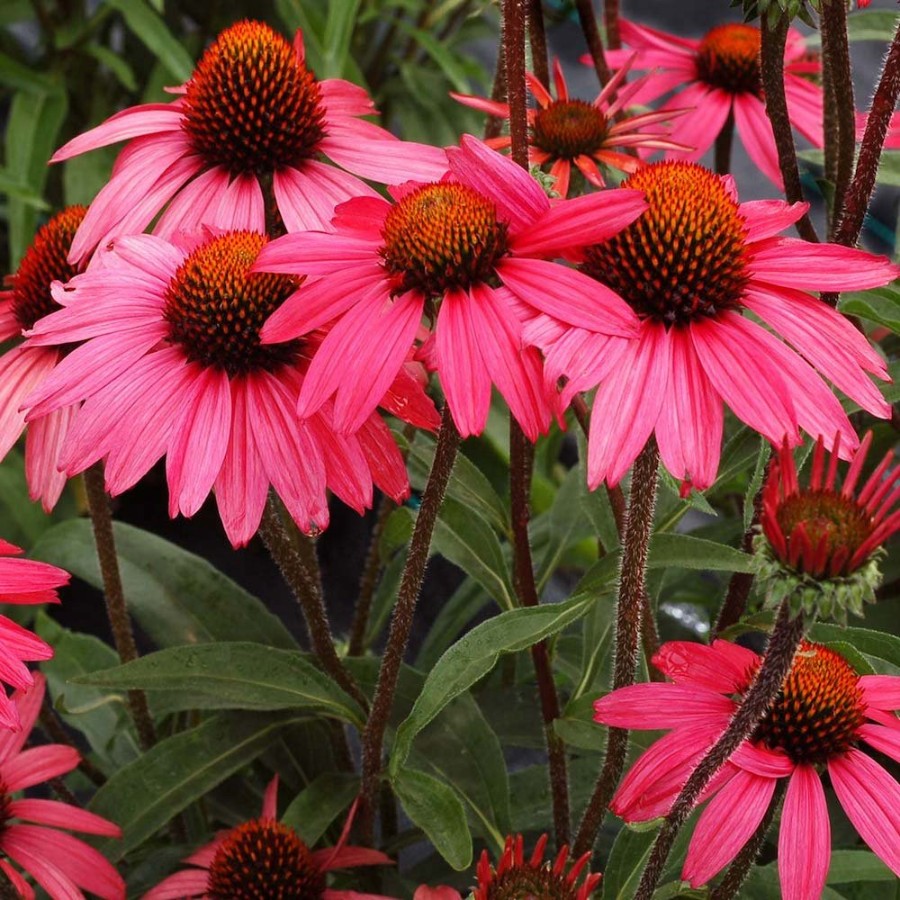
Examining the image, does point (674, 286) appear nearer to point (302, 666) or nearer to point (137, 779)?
point (302, 666)

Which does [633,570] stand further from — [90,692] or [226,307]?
[90,692]

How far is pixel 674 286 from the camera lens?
0.50 meters

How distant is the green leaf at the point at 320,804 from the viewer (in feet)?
2.29

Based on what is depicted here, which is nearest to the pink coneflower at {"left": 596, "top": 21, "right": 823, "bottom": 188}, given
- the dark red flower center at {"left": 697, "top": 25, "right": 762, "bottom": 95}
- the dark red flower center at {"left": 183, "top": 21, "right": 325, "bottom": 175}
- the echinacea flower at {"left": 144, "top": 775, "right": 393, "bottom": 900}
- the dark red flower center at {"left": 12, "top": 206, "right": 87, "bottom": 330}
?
the dark red flower center at {"left": 697, "top": 25, "right": 762, "bottom": 95}

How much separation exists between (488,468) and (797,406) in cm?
99

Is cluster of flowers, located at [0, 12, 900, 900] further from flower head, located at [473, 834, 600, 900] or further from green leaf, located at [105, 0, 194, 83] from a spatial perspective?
green leaf, located at [105, 0, 194, 83]

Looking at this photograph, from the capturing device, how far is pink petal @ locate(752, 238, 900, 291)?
19.3 inches

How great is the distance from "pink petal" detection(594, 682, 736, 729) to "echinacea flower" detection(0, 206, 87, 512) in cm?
27

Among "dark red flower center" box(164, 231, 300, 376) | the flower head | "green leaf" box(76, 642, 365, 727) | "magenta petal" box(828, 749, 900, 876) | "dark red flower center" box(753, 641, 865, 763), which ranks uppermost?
"dark red flower center" box(164, 231, 300, 376)

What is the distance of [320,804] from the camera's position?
2.35 ft

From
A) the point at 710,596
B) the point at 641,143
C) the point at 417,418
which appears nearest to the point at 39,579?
the point at 417,418

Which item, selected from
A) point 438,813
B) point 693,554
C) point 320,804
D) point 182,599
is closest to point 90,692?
point 182,599

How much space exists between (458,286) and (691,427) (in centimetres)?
11

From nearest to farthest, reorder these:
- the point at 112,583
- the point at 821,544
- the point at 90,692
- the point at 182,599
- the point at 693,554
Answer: the point at 821,544
the point at 693,554
the point at 112,583
the point at 182,599
the point at 90,692
